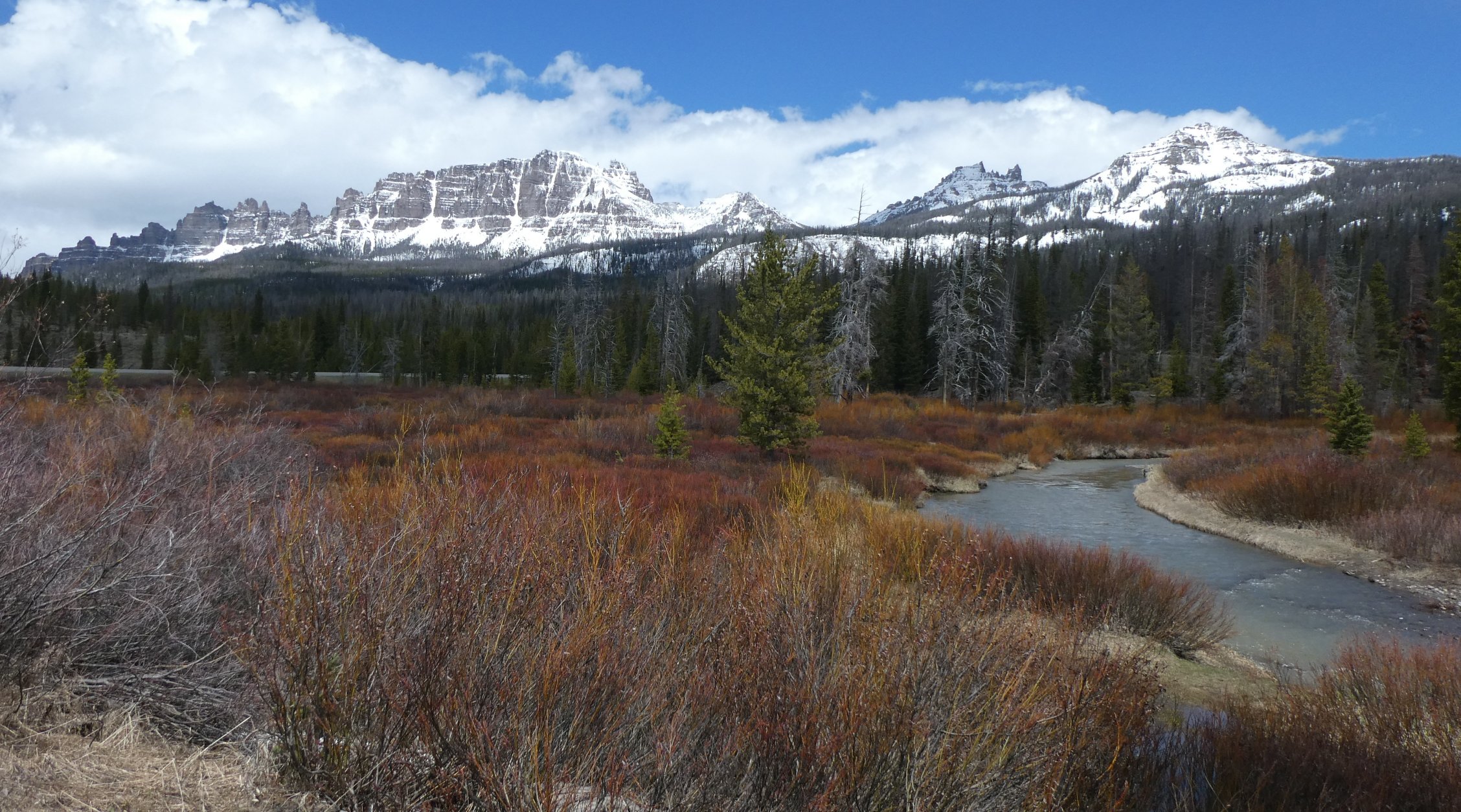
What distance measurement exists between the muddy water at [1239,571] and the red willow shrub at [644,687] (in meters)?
6.21

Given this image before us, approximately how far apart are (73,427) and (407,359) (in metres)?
74.5

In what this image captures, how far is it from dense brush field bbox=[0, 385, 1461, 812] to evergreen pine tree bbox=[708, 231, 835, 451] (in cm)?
1225

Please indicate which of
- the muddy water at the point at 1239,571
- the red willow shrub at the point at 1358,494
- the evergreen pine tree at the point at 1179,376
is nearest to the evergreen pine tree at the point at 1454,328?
the red willow shrub at the point at 1358,494

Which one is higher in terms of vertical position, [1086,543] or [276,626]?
[276,626]

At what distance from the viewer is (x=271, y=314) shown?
125m

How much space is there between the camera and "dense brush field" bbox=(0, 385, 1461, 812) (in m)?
2.39

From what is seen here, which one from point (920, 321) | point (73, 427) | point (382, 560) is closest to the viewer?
point (382, 560)

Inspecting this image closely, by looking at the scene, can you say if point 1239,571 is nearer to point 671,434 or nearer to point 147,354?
point 671,434

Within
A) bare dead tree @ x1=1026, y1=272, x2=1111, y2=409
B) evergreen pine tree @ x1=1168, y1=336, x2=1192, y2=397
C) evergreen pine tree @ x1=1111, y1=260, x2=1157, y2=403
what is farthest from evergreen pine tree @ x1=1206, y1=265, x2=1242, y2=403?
bare dead tree @ x1=1026, y1=272, x2=1111, y2=409

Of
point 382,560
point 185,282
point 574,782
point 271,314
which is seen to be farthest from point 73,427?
point 185,282

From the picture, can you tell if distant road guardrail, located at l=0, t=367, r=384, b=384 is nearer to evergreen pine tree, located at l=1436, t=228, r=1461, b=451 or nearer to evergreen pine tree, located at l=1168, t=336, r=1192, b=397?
evergreen pine tree, located at l=1436, t=228, r=1461, b=451

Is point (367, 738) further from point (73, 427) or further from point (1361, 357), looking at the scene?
point (1361, 357)

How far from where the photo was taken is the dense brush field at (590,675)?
239 centimetres

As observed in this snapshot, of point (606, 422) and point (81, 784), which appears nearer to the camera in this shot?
point (81, 784)
